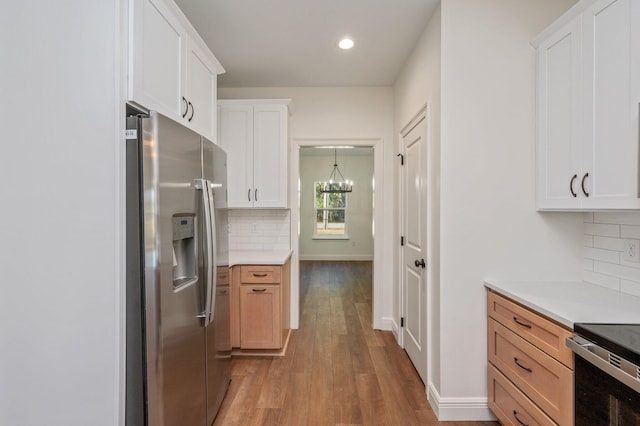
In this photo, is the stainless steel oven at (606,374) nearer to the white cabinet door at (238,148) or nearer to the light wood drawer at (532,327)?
the light wood drawer at (532,327)

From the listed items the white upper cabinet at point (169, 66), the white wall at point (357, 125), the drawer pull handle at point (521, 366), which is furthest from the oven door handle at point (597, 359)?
the white wall at point (357, 125)

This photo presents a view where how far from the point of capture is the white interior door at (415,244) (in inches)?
96.6

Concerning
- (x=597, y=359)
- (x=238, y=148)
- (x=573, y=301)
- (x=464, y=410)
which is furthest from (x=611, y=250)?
(x=238, y=148)

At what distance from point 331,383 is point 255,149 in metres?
2.32

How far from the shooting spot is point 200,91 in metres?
2.10

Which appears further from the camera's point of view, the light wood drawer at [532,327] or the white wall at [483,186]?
the white wall at [483,186]

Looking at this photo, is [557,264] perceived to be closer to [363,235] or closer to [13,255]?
[13,255]

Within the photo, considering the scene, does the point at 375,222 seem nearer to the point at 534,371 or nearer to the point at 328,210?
the point at 534,371

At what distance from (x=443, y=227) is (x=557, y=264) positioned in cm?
76

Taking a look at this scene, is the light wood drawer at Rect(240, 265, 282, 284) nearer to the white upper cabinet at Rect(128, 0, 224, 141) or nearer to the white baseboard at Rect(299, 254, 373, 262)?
the white upper cabinet at Rect(128, 0, 224, 141)

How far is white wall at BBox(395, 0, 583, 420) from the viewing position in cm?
202

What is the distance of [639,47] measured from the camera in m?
1.34

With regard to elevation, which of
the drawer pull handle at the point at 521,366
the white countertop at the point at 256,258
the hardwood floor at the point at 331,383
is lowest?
the hardwood floor at the point at 331,383

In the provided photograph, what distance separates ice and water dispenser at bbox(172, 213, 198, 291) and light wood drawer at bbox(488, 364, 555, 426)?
183cm
